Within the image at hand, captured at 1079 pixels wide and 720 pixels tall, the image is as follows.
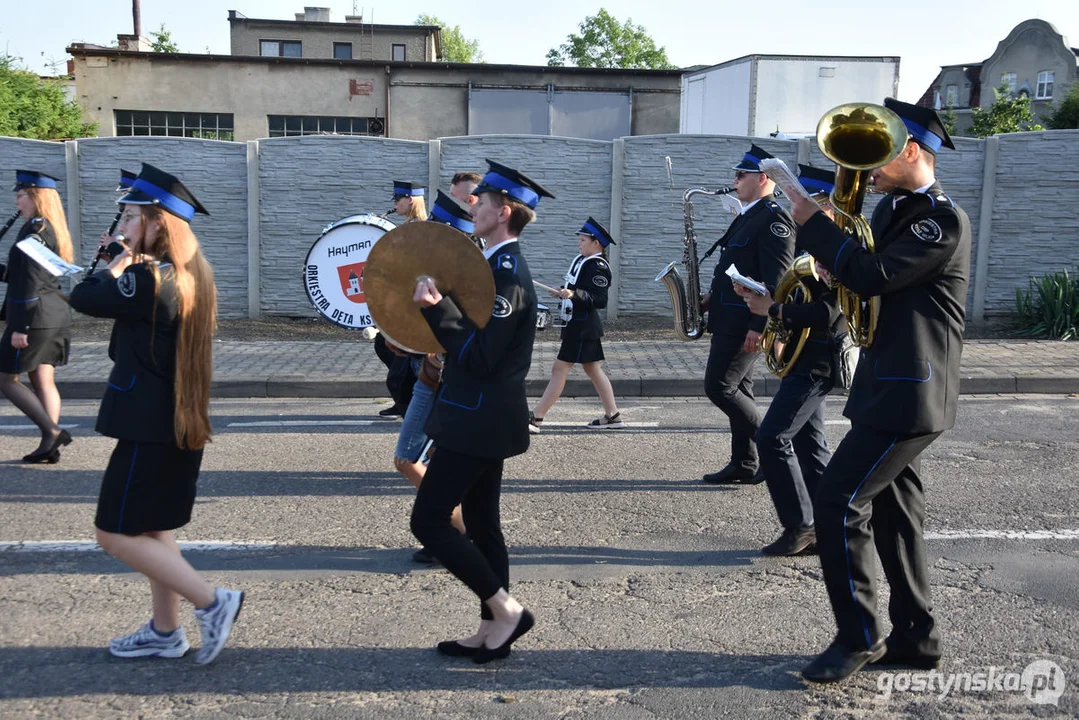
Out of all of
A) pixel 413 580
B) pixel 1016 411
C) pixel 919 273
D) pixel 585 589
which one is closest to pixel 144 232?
pixel 413 580

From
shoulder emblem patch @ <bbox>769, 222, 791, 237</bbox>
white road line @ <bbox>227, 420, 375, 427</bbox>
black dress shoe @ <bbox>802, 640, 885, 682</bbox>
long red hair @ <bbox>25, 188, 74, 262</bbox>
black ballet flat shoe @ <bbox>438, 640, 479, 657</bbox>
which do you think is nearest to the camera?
black dress shoe @ <bbox>802, 640, 885, 682</bbox>

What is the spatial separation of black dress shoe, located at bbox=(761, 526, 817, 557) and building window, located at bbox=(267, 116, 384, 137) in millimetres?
25778

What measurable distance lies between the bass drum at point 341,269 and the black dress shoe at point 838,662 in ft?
14.9

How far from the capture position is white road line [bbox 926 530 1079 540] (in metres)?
5.29

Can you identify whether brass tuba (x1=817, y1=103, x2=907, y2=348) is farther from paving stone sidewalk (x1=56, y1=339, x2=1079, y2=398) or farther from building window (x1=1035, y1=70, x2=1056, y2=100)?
building window (x1=1035, y1=70, x2=1056, y2=100)

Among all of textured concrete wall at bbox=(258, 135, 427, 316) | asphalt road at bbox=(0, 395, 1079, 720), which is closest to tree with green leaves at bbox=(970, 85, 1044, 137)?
textured concrete wall at bbox=(258, 135, 427, 316)

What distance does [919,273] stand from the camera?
337 centimetres

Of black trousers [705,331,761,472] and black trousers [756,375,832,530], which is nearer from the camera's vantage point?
black trousers [756,375,832,530]

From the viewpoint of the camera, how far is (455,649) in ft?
12.6

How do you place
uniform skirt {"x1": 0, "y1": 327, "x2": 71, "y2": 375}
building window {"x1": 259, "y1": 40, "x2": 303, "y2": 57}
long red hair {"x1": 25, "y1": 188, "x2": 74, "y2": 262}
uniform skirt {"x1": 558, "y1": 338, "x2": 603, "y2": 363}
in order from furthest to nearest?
building window {"x1": 259, "y1": 40, "x2": 303, "y2": 57} → uniform skirt {"x1": 558, "y1": 338, "x2": 603, "y2": 363} → uniform skirt {"x1": 0, "y1": 327, "x2": 71, "y2": 375} → long red hair {"x1": 25, "y1": 188, "x2": 74, "y2": 262}

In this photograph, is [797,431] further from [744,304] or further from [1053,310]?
[1053,310]

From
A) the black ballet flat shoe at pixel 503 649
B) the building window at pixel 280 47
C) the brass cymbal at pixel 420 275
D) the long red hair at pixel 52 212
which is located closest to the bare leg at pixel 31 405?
the long red hair at pixel 52 212

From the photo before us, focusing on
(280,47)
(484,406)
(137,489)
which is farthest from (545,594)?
(280,47)

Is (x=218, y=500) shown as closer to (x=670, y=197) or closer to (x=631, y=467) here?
(x=631, y=467)
